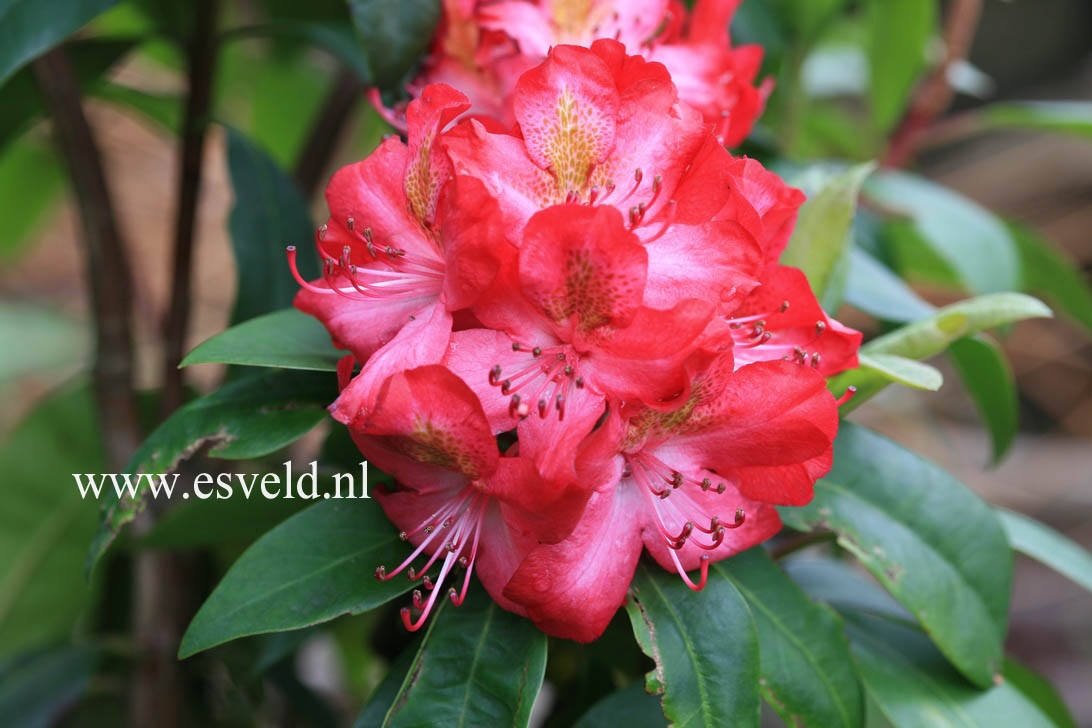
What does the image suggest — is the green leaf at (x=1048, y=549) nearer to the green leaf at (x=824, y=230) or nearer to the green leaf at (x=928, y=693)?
the green leaf at (x=928, y=693)

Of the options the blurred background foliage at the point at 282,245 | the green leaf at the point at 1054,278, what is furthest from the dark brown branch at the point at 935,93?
the green leaf at the point at 1054,278

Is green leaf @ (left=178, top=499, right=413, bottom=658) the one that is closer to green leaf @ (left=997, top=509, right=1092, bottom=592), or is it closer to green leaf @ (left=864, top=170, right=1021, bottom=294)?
green leaf @ (left=997, top=509, right=1092, bottom=592)

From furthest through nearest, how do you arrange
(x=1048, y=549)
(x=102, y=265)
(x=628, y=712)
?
(x=102, y=265), (x=1048, y=549), (x=628, y=712)

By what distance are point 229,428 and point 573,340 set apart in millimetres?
240

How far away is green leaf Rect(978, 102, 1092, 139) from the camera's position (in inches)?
44.1

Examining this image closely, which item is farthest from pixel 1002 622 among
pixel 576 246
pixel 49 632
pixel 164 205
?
pixel 164 205

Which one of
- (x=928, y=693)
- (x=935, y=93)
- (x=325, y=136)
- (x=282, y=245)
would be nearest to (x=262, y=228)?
(x=282, y=245)

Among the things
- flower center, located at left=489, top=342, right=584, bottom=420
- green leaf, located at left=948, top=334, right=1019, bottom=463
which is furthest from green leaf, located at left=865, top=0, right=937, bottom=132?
flower center, located at left=489, top=342, right=584, bottom=420

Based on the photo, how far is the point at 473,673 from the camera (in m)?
0.53

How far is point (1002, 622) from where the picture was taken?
2.10ft

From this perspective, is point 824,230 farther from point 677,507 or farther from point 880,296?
point 677,507

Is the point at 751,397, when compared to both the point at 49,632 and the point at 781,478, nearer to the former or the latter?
the point at 781,478

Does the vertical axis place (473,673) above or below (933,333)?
below

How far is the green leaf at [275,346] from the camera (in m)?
0.53
